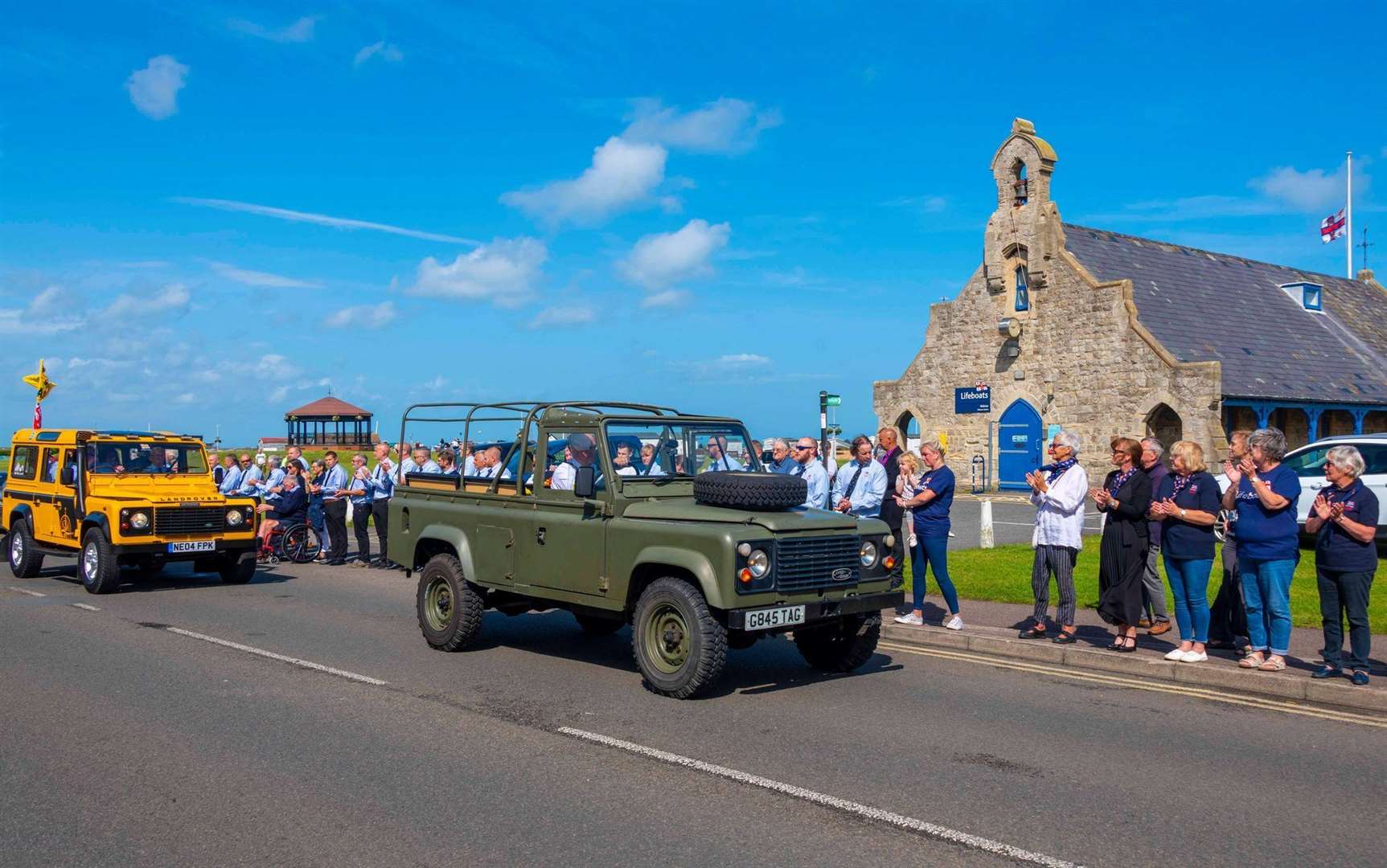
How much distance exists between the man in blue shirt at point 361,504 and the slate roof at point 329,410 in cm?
3499

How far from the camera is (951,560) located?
16250 millimetres

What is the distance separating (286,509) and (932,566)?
38.8 feet

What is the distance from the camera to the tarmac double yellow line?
765 cm

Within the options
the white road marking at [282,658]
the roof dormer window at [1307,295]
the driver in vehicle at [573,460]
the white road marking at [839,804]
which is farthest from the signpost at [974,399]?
the white road marking at [839,804]

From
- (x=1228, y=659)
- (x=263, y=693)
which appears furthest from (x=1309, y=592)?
(x=263, y=693)

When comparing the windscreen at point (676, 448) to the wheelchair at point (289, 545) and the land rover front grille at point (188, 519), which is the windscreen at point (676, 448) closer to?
the land rover front grille at point (188, 519)

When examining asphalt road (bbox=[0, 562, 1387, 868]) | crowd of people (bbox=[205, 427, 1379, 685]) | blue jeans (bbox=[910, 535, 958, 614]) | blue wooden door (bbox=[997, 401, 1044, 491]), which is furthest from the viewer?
blue wooden door (bbox=[997, 401, 1044, 491])

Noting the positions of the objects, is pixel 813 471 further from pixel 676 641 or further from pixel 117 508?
pixel 117 508

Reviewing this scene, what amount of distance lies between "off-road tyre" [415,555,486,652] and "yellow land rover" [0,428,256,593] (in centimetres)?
593

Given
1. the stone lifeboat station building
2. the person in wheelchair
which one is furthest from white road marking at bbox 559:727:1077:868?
the stone lifeboat station building

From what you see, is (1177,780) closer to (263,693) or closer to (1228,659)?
(1228,659)

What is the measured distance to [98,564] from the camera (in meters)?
14.1

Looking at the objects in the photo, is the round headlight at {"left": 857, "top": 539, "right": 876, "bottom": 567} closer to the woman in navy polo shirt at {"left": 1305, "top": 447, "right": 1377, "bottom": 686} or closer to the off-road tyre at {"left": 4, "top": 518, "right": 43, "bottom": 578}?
the woman in navy polo shirt at {"left": 1305, "top": 447, "right": 1377, "bottom": 686}

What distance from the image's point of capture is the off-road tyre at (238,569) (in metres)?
15.2
